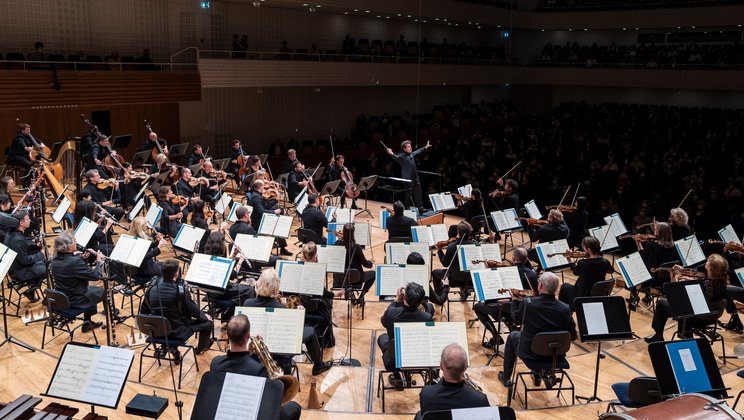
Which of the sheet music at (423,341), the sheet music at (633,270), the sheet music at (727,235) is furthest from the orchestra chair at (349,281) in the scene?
the sheet music at (727,235)

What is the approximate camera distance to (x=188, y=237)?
935 centimetres

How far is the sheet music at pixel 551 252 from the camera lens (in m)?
9.14

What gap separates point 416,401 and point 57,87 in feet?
44.8

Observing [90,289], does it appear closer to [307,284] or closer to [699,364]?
[307,284]

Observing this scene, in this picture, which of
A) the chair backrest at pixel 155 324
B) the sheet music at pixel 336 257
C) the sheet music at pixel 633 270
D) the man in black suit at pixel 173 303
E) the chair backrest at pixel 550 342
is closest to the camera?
the chair backrest at pixel 550 342

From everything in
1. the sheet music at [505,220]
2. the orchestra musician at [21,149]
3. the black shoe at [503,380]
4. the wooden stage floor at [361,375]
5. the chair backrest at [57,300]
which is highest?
the orchestra musician at [21,149]

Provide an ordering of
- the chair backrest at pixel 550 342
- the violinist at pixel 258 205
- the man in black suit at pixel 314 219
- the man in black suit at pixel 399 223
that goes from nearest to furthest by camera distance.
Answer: the chair backrest at pixel 550 342
the man in black suit at pixel 399 223
the man in black suit at pixel 314 219
the violinist at pixel 258 205

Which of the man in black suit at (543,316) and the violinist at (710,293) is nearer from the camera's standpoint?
the man in black suit at (543,316)

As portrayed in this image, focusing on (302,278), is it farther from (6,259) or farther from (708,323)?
(708,323)

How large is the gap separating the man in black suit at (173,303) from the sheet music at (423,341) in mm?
2562

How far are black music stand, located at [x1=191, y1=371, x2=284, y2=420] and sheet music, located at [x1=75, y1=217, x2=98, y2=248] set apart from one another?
5124 millimetres

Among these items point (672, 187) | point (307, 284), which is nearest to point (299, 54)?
point (672, 187)

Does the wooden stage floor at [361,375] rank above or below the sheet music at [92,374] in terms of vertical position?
below

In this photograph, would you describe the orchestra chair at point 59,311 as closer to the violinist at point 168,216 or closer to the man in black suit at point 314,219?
the violinist at point 168,216
